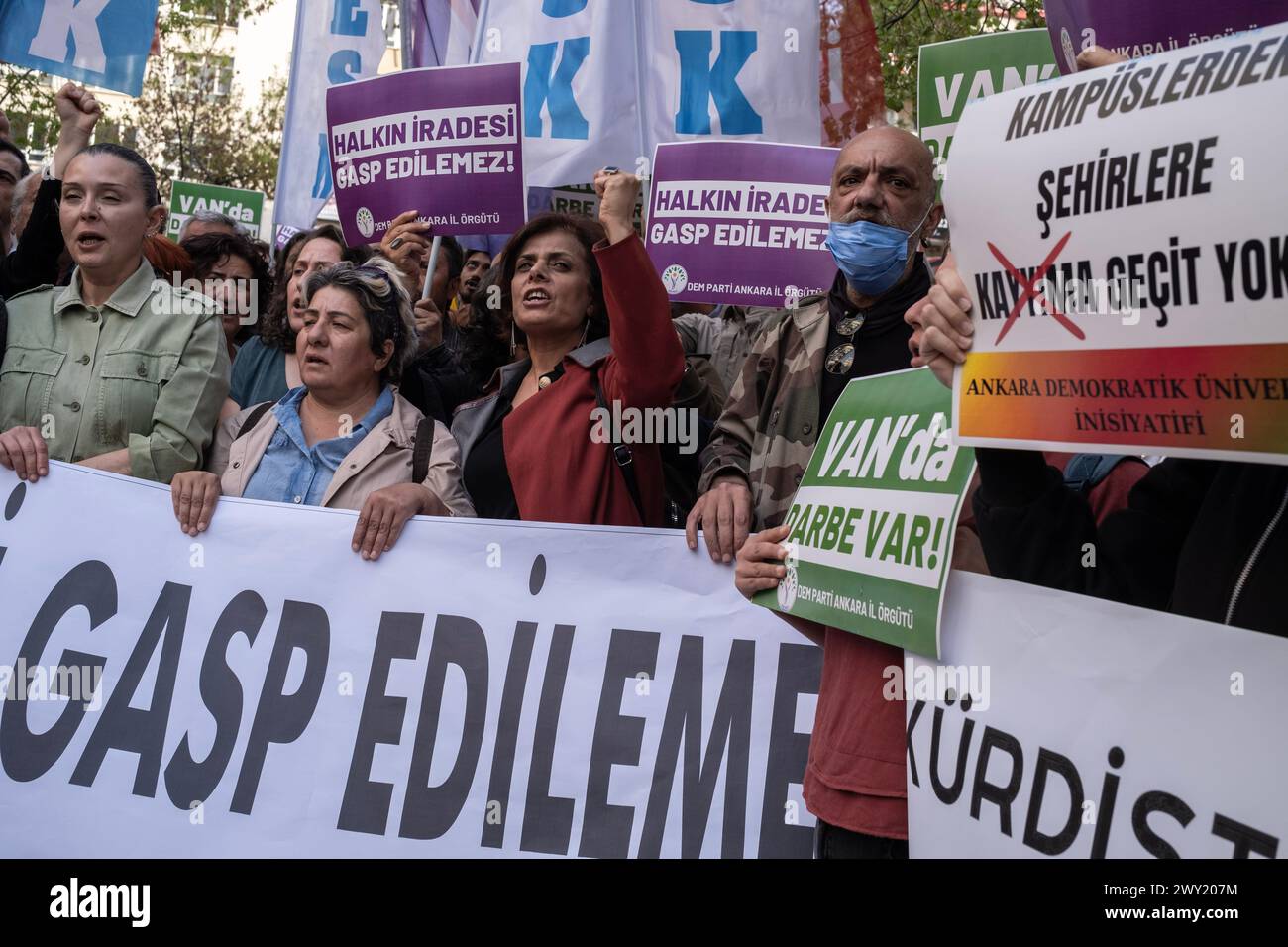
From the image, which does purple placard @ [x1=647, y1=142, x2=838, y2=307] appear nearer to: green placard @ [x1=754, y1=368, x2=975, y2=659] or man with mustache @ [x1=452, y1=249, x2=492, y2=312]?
man with mustache @ [x1=452, y1=249, x2=492, y2=312]

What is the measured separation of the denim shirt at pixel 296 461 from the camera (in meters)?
4.02

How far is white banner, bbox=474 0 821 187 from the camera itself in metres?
5.81

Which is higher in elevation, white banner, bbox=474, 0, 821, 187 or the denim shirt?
white banner, bbox=474, 0, 821, 187

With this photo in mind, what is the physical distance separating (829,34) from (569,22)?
1493 millimetres

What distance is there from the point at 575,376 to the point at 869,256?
3.15 feet

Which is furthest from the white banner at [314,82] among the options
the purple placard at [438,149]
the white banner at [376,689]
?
the white banner at [376,689]

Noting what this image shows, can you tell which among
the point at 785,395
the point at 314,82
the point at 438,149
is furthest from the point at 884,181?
the point at 314,82

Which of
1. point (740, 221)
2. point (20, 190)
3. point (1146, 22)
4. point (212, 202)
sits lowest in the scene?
point (1146, 22)

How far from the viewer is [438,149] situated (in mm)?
5277

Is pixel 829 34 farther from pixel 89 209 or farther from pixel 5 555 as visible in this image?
pixel 5 555

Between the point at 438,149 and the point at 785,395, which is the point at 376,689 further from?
the point at 438,149

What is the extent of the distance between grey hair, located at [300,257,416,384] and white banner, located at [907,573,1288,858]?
2.36m

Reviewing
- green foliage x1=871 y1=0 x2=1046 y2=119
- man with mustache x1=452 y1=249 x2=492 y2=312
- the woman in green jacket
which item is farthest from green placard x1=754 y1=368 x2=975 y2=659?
green foliage x1=871 y1=0 x2=1046 y2=119

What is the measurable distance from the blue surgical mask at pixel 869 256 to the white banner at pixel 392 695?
88cm
